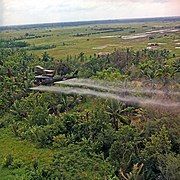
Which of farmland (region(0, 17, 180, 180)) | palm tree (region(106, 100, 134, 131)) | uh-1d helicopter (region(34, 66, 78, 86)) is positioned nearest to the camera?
farmland (region(0, 17, 180, 180))

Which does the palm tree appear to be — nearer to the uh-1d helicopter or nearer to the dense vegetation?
the dense vegetation

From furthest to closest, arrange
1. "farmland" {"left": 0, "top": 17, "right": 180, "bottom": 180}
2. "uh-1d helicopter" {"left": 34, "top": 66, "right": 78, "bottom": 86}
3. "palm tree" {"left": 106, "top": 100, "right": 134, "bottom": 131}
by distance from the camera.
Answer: "uh-1d helicopter" {"left": 34, "top": 66, "right": 78, "bottom": 86} → "palm tree" {"left": 106, "top": 100, "right": 134, "bottom": 131} → "farmland" {"left": 0, "top": 17, "right": 180, "bottom": 180}

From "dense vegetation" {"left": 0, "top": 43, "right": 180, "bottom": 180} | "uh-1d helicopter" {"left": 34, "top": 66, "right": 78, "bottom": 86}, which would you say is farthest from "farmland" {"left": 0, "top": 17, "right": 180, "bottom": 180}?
"uh-1d helicopter" {"left": 34, "top": 66, "right": 78, "bottom": 86}

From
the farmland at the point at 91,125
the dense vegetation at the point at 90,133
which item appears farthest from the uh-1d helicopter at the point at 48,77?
the dense vegetation at the point at 90,133

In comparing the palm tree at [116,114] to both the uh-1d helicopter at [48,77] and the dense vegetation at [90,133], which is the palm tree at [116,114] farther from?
the uh-1d helicopter at [48,77]

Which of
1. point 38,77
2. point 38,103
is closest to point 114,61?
point 38,77

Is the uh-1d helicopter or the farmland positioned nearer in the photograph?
the farmland

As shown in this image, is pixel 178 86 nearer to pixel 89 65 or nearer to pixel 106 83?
pixel 106 83

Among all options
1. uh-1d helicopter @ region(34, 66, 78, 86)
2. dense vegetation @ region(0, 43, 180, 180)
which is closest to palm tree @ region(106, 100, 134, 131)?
dense vegetation @ region(0, 43, 180, 180)
